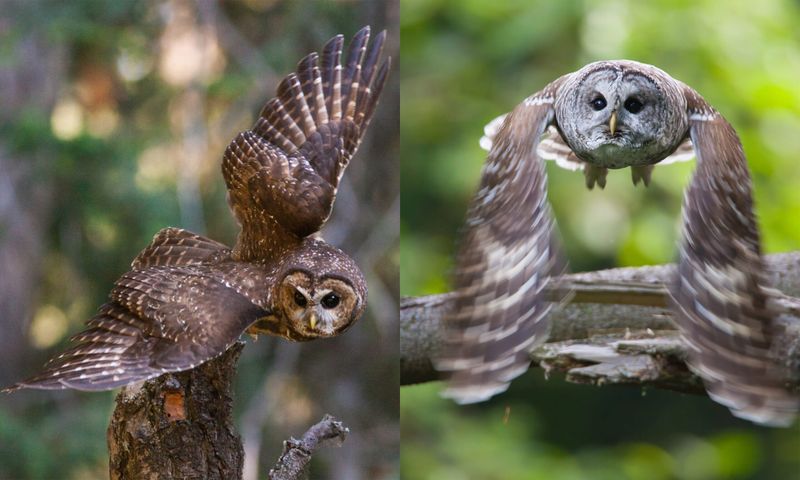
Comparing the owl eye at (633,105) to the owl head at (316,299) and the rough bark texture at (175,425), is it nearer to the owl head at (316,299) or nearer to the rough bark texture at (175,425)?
the owl head at (316,299)

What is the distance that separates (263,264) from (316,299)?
0.13 meters

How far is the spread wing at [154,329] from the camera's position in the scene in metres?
1.36

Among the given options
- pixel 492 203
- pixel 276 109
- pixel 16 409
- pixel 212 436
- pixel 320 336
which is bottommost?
pixel 16 409

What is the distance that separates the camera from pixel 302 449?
1.77 meters

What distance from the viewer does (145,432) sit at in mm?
1596

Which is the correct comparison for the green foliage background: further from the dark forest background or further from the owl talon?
the owl talon

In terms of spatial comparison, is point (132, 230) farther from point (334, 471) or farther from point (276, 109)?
point (276, 109)

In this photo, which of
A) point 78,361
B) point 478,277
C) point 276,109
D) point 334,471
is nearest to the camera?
point 78,361

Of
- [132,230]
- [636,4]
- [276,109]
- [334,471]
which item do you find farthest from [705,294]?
[636,4]

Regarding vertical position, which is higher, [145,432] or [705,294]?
[705,294]

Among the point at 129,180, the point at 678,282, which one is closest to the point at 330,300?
the point at 678,282

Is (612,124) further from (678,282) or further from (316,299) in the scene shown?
(316,299)

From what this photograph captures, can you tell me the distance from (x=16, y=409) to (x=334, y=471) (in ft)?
4.73

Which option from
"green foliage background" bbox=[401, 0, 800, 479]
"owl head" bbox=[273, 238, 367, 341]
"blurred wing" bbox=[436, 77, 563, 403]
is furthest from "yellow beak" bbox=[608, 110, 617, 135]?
"green foliage background" bbox=[401, 0, 800, 479]
